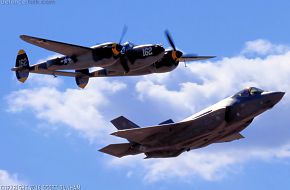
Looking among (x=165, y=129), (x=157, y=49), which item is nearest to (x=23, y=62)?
(x=157, y=49)

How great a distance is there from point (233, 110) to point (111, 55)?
12.9 meters

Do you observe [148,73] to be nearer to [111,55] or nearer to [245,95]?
[111,55]

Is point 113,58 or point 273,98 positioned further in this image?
point 113,58

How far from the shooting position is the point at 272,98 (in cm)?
5447

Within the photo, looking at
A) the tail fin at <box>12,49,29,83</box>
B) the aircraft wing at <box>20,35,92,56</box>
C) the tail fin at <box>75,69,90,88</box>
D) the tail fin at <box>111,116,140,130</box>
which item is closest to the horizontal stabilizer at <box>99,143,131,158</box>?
the tail fin at <box>111,116,140,130</box>

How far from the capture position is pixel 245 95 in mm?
56438

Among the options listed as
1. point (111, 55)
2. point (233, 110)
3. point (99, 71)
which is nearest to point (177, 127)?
point (233, 110)

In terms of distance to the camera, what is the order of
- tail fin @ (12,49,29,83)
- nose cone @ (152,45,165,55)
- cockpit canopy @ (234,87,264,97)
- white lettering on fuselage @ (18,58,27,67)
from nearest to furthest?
cockpit canopy @ (234,87,264,97)
nose cone @ (152,45,165,55)
tail fin @ (12,49,29,83)
white lettering on fuselage @ (18,58,27,67)

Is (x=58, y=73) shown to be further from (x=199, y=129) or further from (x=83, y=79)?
(x=199, y=129)

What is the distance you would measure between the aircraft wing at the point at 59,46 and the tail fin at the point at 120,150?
9549 millimetres

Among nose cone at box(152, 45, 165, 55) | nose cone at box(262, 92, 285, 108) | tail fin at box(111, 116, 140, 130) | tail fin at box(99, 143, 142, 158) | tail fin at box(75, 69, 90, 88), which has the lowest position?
tail fin at box(99, 143, 142, 158)

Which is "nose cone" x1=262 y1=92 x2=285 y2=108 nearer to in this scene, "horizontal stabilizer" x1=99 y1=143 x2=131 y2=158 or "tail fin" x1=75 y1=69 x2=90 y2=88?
"horizontal stabilizer" x1=99 y1=143 x2=131 y2=158

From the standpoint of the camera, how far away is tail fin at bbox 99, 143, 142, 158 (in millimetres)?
58994

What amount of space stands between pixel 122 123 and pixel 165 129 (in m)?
5.57
